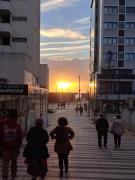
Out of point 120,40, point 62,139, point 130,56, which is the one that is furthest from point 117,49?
point 62,139

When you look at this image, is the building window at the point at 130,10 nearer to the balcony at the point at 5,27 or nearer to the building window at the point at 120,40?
the building window at the point at 120,40

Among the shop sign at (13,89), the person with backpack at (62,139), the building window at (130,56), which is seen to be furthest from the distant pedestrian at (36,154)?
the building window at (130,56)

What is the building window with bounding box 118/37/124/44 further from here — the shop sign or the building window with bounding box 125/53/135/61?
the shop sign

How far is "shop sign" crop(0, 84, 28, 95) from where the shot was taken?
86.5 ft

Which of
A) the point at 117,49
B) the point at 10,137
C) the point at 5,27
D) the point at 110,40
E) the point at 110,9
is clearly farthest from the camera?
the point at 110,40

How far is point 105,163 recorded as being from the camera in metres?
19.6

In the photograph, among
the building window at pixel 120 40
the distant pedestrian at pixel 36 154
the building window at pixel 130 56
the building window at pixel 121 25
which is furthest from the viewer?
the building window at pixel 121 25

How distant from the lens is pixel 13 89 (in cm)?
2672

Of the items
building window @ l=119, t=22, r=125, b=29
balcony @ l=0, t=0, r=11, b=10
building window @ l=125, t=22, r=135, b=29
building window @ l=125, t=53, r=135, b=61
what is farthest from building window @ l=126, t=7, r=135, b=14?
balcony @ l=0, t=0, r=11, b=10

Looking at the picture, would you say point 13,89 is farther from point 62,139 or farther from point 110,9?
point 110,9

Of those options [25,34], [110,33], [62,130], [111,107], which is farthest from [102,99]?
[62,130]

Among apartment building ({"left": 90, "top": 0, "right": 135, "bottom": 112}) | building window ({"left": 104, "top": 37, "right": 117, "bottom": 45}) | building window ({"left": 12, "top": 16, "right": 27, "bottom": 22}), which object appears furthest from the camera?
building window ({"left": 104, "top": 37, "right": 117, "bottom": 45})

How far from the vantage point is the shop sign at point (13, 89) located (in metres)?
26.4

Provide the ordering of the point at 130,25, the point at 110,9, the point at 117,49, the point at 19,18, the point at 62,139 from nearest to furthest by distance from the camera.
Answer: the point at 62,139 → the point at 19,18 → the point at 110,9 → the point at 117,49 → the point at 130,25
